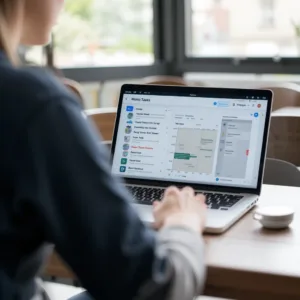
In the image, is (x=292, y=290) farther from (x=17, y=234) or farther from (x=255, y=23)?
(x=255, y=23)

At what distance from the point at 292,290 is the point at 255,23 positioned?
3665 millimetres

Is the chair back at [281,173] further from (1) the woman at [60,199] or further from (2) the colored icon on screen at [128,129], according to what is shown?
(1) the woman at [60,199]

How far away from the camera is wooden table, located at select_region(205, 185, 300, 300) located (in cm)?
111

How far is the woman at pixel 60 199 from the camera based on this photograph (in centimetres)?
85

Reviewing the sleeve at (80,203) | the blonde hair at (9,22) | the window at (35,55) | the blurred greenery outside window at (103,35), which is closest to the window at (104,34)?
the blurred greenery outside window at (103,35)

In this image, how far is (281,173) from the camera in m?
1.90

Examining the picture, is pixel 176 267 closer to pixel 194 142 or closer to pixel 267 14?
pixel 194 142

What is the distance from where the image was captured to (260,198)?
1596 millimetres

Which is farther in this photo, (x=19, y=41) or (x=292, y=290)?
(x=292, y=290)

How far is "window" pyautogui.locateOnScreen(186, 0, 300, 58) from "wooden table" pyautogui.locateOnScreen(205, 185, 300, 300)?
131 inches

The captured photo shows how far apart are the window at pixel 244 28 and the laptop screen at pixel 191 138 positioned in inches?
117

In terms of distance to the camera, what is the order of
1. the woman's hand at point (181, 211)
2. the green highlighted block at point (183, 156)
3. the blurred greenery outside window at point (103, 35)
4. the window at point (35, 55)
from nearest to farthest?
the woman's hand at point (181, 211) → the green highlighted block at point (183, 156) → the window at point (35, 55) → the blurred greenery outside window at point (103, 35)

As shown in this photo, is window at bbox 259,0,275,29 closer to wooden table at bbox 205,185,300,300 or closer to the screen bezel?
the screen bezel

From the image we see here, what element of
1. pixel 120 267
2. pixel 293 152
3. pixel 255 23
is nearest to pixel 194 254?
pixel 120 267
